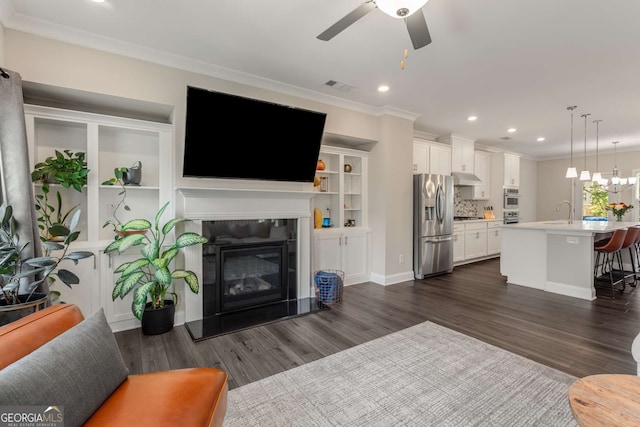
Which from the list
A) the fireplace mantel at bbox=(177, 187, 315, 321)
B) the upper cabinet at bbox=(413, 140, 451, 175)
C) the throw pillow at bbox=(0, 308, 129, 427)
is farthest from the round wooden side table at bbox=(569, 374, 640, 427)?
the upper cabinet at bbox=(413, 140, 451, 175)

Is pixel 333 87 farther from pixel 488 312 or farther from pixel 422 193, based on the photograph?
pixel 488 312

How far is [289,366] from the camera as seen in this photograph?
2.29 meters

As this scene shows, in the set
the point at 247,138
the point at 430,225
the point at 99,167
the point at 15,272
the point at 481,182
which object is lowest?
the point at 15,272

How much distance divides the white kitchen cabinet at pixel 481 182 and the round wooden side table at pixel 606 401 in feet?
20.0

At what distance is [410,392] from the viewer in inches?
77.5

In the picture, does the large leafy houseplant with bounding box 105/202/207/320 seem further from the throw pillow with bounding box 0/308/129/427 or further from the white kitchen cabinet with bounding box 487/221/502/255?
the white kitchen cabinet with bounding box 487/221/502/255

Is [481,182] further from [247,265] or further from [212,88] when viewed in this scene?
[212,88]

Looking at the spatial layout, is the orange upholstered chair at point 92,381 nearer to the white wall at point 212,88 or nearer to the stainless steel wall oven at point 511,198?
the white wall at point 212,88

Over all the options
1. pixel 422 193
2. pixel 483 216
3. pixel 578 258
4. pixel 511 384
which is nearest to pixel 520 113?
pixel 422 193

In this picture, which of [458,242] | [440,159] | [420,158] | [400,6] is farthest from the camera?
[458,242]

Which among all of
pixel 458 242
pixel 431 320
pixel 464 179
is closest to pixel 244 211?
pixel 431 320

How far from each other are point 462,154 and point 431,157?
109 cm

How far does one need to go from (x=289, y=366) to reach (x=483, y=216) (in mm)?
6555

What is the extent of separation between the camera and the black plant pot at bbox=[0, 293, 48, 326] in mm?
1876
